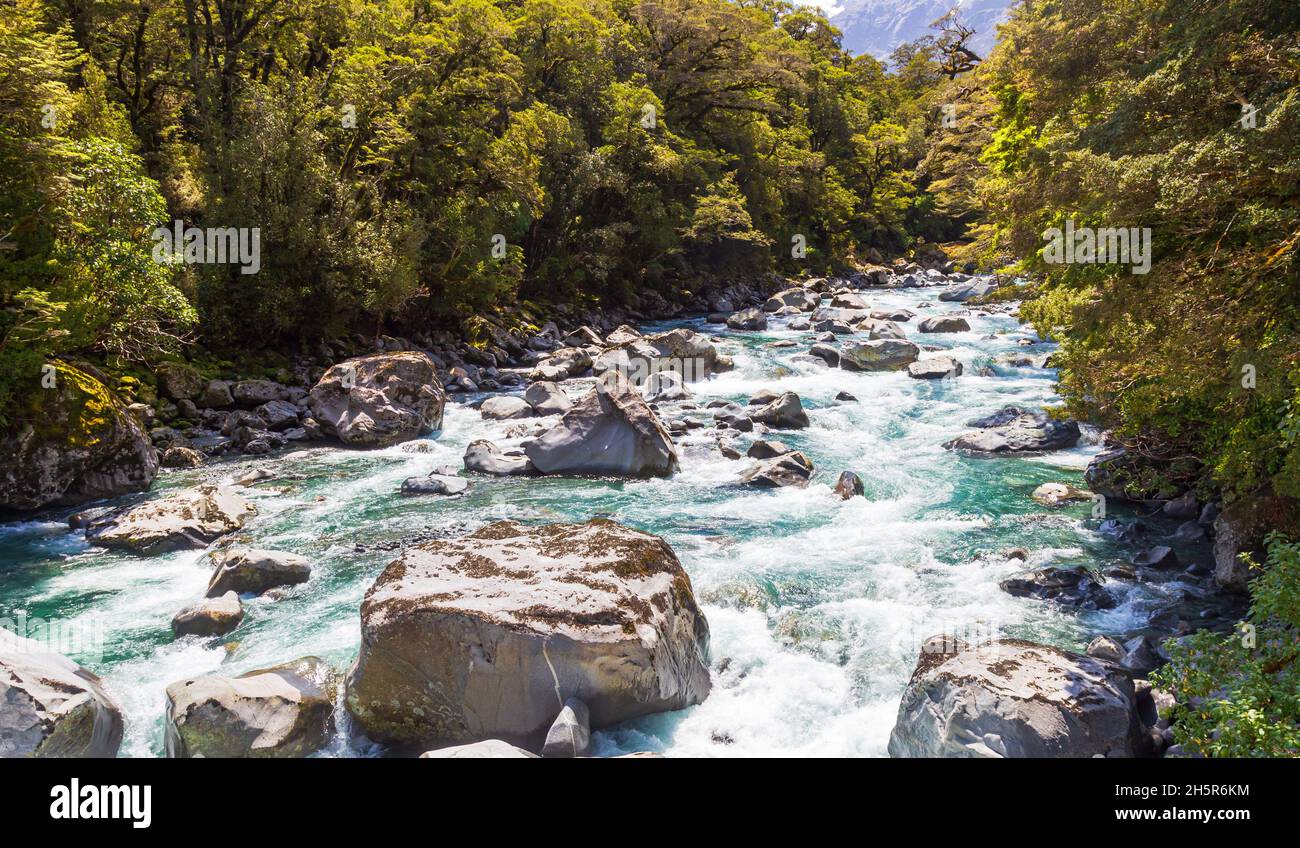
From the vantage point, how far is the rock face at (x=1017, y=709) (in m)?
6.27

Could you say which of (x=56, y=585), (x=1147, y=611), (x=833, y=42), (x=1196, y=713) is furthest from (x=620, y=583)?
(x=833, y=42)

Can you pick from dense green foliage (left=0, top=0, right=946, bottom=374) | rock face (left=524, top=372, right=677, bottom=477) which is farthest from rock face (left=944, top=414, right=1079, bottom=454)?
dense green foliage (left=0, top=0, right=946, bottom=374)

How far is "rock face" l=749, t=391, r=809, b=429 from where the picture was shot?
1816 centimetres

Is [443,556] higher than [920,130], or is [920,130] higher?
[920,130]

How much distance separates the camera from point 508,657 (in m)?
6.94

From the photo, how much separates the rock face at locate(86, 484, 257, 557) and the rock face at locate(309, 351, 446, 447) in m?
4.29

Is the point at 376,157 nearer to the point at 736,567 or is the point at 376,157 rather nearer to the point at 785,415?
the point at 785,415

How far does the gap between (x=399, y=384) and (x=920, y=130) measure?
142 ft

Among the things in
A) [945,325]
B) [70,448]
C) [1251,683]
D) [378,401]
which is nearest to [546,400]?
[378,401]

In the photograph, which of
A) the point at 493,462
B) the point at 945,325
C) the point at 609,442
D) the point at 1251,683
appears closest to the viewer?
the point at 1251,683

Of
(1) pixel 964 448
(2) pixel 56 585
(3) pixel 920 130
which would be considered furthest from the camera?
(3) pixel 920 130

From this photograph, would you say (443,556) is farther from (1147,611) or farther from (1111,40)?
(1111,40)

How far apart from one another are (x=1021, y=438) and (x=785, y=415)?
191 inches

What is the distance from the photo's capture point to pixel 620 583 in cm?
788
